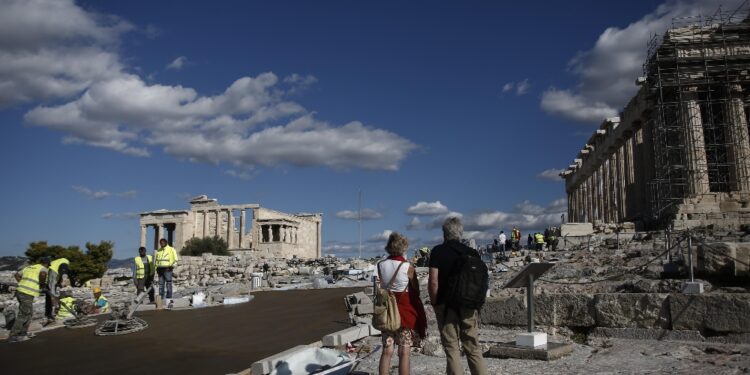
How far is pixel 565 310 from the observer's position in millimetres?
8242

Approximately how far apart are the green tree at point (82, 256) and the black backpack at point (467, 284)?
4040 centimetres

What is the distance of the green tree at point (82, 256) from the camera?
3906 centimetres

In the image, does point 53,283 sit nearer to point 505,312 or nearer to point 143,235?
point 505,312

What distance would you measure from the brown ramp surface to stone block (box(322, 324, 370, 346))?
0.96m

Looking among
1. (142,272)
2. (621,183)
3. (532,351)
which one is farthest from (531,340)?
(621,183)

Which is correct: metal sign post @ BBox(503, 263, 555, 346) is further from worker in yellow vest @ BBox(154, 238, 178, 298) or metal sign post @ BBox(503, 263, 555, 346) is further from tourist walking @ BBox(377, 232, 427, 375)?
worker in yellow vest @ BBox(154, 238, 178, 298)

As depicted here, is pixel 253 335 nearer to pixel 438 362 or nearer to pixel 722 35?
pixel 438 362

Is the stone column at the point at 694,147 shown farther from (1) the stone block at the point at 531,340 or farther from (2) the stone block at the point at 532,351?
(1) the stone block at the point at 531,340

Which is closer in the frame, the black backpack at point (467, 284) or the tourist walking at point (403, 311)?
the black backpack at point (467, 284)

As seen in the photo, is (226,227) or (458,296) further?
(226,227)

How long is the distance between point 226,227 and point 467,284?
73.1m

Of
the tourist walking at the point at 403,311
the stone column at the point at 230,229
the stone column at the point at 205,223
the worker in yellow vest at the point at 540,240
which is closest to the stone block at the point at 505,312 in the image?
the tourist walking at the point at 403,311

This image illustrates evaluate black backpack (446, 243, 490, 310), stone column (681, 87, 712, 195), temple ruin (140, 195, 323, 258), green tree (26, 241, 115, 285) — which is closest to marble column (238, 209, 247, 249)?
temple ruin (140, 195, 323, 258)

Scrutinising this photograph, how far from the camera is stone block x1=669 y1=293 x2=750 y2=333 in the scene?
22.1 feet
